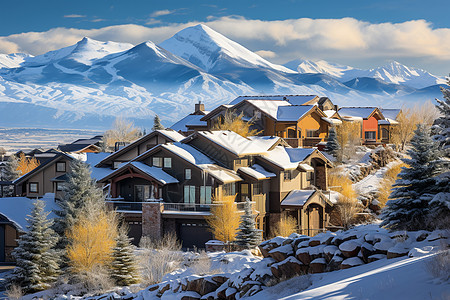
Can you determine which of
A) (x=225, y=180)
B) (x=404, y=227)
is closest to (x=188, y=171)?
(x=225, y=180)

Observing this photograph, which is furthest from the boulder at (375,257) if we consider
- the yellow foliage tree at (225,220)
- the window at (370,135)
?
the window at (370,135)

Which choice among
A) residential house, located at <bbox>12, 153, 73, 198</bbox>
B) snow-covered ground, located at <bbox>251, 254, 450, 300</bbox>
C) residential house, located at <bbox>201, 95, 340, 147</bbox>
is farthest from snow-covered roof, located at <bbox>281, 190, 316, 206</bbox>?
snow-covered ground, located at <bbox>251, 254, 450, 300</bbox>

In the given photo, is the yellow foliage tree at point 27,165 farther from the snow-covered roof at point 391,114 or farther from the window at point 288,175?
the snow-covered roof at point 391,114

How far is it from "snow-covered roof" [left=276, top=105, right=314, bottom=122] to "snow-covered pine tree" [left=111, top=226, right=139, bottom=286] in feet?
124

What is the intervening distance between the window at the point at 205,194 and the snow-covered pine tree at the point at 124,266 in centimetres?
1143

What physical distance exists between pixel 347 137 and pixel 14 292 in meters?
48.8

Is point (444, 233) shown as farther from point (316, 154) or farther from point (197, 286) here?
point (316, 154)

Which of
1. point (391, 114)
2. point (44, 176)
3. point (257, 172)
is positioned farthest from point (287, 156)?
point (391, 114)

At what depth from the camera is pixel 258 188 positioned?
5041 cm

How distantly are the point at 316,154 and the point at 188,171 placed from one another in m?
15.0

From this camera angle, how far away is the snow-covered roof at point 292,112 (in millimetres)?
71750

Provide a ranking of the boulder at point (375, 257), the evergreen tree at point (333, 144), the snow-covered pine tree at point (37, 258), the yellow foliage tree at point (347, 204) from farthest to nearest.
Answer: the evergreen tree at point (333, 144), the yellow foliage tree at point (347, 204), the snow-covered pine tree at point (37, 258), the boulder at point (375, 257)

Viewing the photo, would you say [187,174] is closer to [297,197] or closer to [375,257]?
[297,197]

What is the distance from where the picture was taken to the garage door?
46.8 m
